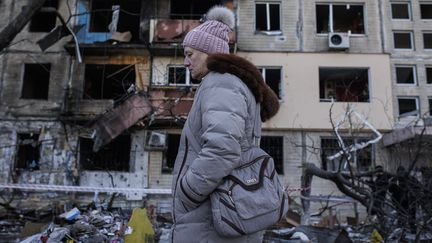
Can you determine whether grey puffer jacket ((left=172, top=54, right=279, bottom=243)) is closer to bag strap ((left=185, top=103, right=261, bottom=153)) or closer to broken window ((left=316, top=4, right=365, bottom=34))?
bag strap ((left=185, top=103, right=261, bottom=153))

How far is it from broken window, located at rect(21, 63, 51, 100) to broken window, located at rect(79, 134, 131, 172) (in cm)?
385

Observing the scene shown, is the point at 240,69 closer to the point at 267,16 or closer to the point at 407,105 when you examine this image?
the point at 267,16

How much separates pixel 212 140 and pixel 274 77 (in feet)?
57.1

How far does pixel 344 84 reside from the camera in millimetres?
19297

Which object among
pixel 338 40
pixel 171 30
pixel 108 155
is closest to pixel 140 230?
pixel 108 155

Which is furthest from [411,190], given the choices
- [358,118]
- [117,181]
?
[117,181]

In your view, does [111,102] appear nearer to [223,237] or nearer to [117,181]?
[117,181]

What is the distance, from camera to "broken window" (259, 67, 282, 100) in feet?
59.6

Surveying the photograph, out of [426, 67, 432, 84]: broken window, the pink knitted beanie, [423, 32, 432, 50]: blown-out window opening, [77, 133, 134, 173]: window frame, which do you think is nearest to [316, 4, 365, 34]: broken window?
[423, 32, 432, 50]: blown-out window opening

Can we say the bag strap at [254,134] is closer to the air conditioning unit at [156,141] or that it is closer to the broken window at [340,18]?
the air conditioning unit at [156,141]

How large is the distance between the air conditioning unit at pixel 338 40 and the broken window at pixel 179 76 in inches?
247

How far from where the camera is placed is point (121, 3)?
19.9 m

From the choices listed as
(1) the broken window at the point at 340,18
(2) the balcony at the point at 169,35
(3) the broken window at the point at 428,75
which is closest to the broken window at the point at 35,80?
(2) the balcony at the point at 169,35

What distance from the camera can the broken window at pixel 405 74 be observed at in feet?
60.1
